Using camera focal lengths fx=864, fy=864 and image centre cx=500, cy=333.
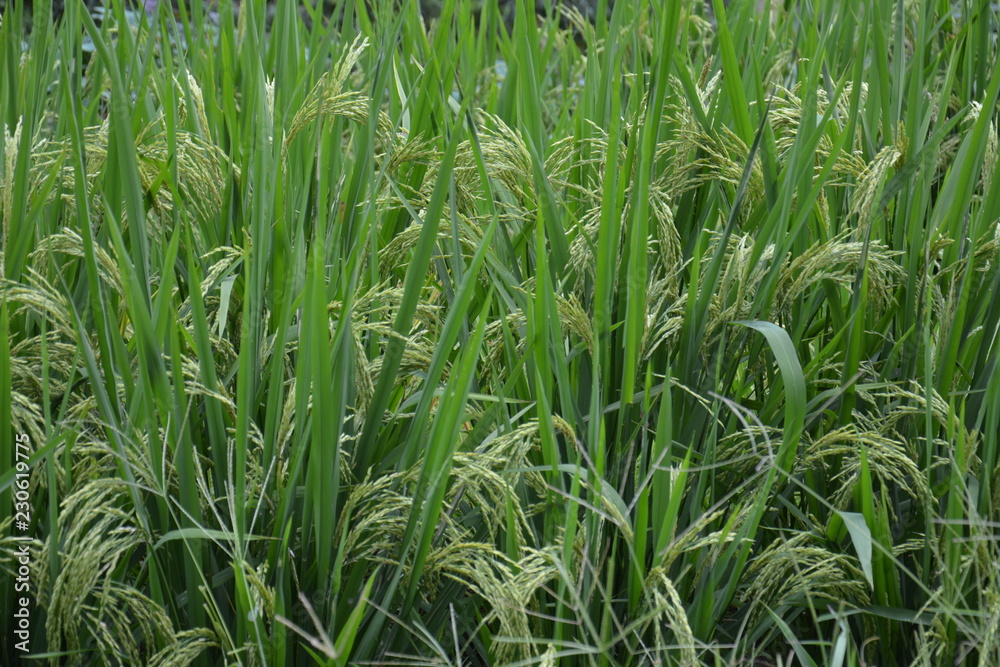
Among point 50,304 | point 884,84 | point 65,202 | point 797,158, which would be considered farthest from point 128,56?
point 884,84

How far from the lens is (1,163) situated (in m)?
1.23

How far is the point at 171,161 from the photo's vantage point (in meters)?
1.19

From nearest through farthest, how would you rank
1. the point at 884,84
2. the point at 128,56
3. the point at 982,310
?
the point at 982,310
the point at 884,84
the point at 128,56

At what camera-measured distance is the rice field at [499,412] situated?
2.82 feet

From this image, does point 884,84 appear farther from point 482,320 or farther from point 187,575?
point 187,575

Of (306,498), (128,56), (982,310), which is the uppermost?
(128,56)

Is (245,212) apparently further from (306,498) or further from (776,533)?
(776,533)

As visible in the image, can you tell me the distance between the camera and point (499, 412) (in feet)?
3.46

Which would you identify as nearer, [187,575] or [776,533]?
[187,575]

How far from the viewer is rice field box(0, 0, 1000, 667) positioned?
0.86 metres

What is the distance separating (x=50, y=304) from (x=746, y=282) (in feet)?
2.50

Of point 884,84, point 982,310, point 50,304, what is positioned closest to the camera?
point 50,304

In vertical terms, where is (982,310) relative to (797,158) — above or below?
below

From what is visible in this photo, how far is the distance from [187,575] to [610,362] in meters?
0.54
